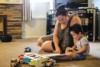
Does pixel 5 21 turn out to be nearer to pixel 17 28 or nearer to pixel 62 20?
pixel 17 28

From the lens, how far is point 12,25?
5.49 metres

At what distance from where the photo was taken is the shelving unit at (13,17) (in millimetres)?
5414

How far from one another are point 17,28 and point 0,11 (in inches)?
22.6

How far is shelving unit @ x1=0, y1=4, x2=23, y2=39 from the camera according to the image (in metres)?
5.41

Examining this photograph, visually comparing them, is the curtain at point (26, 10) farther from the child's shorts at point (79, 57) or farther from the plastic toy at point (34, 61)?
the plastic toy at point (34, 61)

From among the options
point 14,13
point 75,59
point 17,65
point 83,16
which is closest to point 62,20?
point 75,59

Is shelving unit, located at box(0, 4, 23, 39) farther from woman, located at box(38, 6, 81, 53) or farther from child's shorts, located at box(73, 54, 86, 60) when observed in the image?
child's shorts, located at box(73, 54, 86, 60)

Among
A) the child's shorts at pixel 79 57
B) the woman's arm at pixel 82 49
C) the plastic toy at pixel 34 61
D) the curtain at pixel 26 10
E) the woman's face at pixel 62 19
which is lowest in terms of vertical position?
the child's shorts at pixel 79 57

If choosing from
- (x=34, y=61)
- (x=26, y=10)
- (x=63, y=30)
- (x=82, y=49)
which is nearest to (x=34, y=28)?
(x=26, y=10)

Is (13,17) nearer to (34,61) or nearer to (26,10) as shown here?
(26,10)

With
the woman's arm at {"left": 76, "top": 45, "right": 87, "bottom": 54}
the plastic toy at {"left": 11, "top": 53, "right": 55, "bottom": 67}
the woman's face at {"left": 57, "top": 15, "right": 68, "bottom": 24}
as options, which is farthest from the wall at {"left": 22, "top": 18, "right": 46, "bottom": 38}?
the plastic toy at {"left": 11, "top": 53, "right": 55, "bottom": 67}

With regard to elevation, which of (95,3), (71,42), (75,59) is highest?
(95,3)

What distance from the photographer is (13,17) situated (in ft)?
17.9

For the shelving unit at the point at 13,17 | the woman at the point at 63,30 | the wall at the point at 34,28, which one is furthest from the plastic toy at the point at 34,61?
the wall at the point at 34,28
